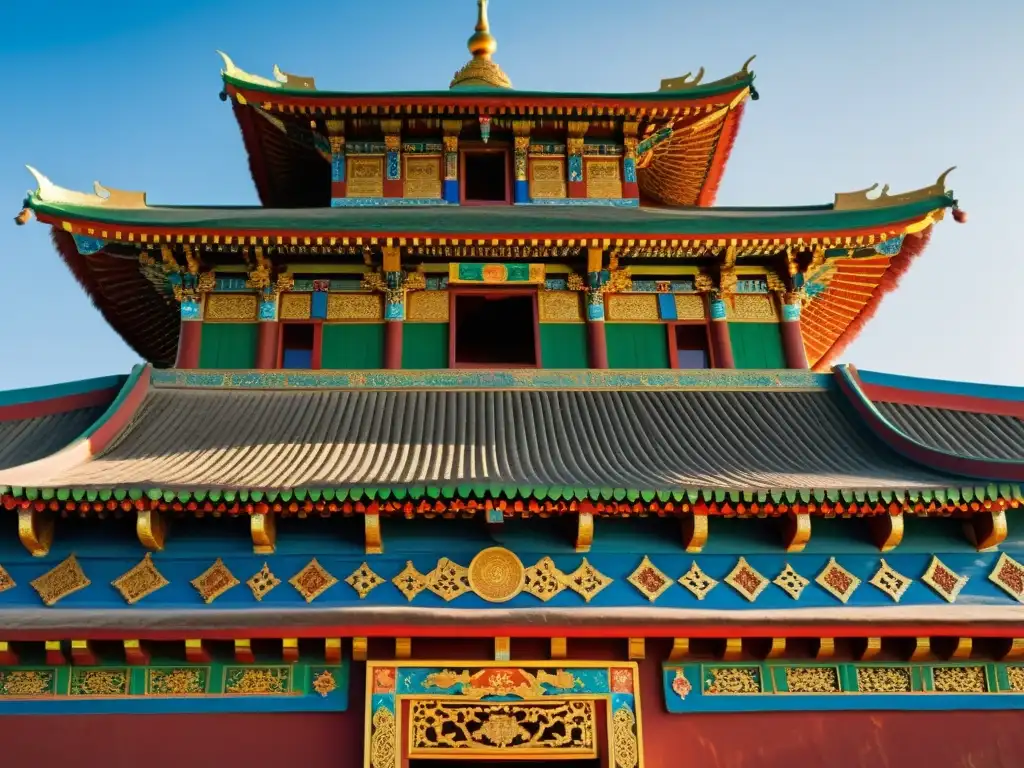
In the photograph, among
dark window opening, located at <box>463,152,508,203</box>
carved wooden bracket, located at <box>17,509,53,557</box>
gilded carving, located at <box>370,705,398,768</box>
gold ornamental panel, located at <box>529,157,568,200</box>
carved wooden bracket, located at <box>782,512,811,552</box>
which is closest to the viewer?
gilded carving, located at <box>370,705,398,768</box>

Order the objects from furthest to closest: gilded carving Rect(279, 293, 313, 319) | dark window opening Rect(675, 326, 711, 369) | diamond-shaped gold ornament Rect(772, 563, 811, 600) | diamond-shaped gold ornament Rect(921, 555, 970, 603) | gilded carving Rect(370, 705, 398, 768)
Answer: dark window opening Rect(675, 326, 711, 369), gilded carving Rect(279, 293, 313, 319), diamond-shaped gold ornament Rect(921, 555, 970, 603), diamond-shaped gold ornament Rect(772, 563, 811, 600), gilded carving Rect(370, 705, 398, 768)

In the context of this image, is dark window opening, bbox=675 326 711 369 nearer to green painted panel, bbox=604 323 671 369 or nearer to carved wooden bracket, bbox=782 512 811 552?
green painted panel, bbox=604 323 671 369

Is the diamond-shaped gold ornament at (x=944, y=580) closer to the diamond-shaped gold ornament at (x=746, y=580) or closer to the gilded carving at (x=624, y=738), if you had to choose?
the diamond-shaped gold ornament at (x=746, y=580)

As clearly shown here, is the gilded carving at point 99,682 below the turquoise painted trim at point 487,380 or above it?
below

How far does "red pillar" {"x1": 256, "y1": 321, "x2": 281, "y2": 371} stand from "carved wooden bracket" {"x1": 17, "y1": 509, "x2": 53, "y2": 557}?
4208mm

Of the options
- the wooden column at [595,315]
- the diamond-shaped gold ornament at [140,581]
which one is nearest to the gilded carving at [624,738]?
the diamond-shaped gold ornament at [140,581]

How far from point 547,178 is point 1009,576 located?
9705 millimetres

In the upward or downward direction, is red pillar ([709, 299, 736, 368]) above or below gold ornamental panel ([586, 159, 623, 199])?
below

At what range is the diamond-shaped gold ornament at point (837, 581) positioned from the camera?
10430 millimetres

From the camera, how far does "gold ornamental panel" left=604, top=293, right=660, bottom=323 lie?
14391 millimetres

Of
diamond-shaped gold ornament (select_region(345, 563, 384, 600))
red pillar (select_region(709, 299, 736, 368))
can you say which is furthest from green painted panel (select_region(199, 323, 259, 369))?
red pillar (select_region(709, 299, 736, 368))

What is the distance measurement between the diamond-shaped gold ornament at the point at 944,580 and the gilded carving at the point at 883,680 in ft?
3.17

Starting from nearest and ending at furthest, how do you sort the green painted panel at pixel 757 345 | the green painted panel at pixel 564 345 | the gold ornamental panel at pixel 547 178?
the green painted panel at pixel 564 345 < the green painted panel at pixel 757 345 < the gold ornamental panel at pixel 547 178

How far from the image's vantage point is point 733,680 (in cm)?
1009
